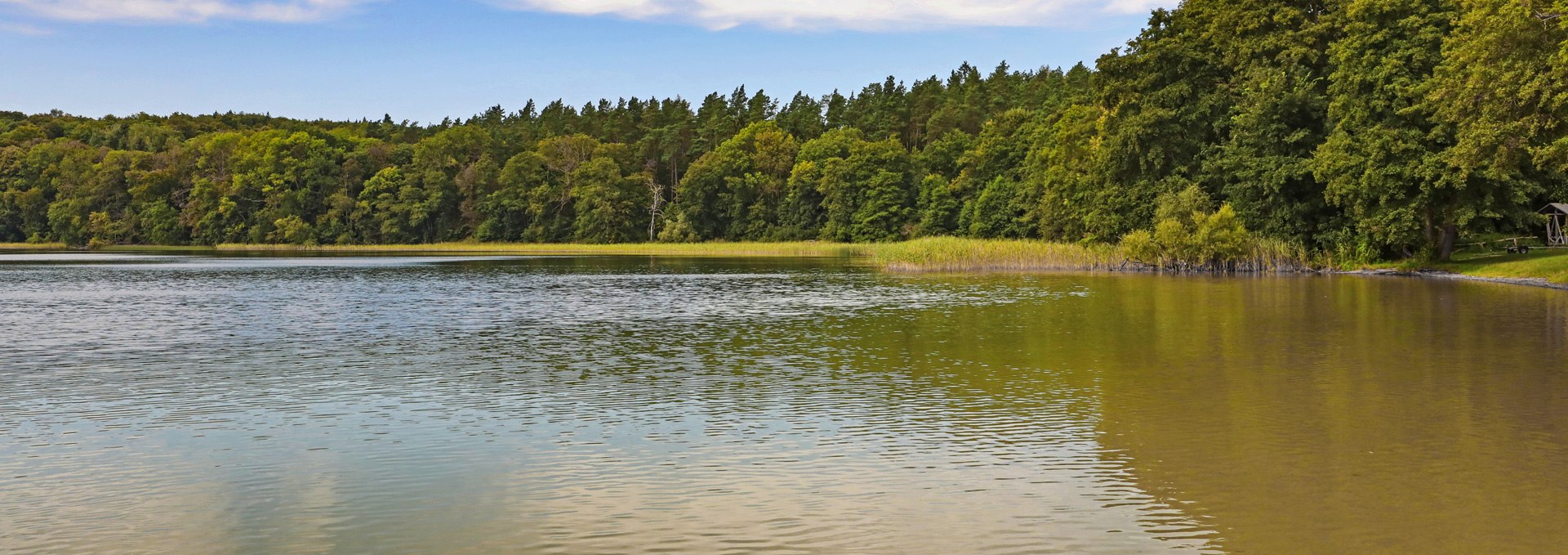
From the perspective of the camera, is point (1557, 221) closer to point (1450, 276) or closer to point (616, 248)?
point (1450, 276)

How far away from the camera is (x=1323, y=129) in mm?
51812

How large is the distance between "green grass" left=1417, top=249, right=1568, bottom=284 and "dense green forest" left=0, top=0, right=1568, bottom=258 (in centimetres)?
128

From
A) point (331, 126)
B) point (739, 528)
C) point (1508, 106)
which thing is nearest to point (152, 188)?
point (331, 126)

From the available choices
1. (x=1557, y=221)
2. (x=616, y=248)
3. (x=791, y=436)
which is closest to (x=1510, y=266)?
(x=1557, y=221)

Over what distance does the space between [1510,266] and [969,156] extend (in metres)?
65.1

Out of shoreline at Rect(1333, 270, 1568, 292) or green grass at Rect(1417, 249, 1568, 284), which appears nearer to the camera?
shoreline at Rect(1333, 270, 1568, 292)

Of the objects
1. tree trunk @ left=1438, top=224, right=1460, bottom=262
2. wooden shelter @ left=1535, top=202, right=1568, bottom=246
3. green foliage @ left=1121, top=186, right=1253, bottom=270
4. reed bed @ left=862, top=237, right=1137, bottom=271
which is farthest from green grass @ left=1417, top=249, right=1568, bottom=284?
reed bed @ left=862, top=237, right=1137, bottom=271

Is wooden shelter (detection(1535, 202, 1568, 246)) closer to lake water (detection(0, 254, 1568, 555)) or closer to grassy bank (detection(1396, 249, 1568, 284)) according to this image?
grassy bank (detection(1396, 249, 1568, 284))

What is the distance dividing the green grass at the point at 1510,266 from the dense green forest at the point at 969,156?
128cm

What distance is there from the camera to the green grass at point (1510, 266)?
3825cm

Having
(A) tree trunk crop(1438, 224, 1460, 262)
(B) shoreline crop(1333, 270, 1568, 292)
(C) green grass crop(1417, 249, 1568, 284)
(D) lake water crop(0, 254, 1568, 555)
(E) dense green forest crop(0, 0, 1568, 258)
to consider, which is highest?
(E) dense green forest crop(0, 0, 1568, 258)

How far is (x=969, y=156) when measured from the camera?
105 meters

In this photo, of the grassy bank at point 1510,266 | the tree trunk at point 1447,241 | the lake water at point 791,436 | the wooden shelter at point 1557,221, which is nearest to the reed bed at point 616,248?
the tree trunk at point 1447,241

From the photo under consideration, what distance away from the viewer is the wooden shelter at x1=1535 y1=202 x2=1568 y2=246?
52766mm
